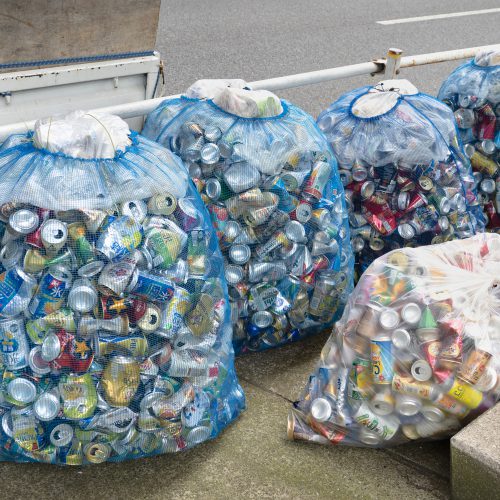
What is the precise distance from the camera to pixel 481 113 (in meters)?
4.13

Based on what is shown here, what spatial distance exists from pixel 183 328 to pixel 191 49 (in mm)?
6072

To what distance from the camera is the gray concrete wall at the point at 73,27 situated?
3496 millimetres

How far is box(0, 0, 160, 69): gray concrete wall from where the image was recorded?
11.5 feet

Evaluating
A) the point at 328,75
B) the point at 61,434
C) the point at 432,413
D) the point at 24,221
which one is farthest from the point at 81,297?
the point at 328,75

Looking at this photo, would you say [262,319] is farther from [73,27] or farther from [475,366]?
[73,27]

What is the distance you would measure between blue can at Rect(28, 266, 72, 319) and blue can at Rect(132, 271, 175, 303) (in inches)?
8.1

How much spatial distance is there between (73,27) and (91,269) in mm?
1684

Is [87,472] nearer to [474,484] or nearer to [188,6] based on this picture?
[474,484]

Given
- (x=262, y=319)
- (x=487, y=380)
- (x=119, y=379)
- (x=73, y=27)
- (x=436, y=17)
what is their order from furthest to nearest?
(x=436, y=17)
(x=73, y=27)
(x=262, y=319)
(x=487, y=380)
(x=119, y=379)

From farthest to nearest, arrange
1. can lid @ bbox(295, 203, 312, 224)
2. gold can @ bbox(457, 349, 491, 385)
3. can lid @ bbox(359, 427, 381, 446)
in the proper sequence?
can lid @ bbox(295, 203, 312, 224), can lid @ bbox(359, 427, 381, 446), gold can @ bbox(457, 349, 491, 385)

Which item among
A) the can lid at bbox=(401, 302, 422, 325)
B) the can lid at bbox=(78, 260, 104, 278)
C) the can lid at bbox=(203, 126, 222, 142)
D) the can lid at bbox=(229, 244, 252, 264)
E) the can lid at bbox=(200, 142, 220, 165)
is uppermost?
the can lid at bbox=(203, 126, 222, 142)

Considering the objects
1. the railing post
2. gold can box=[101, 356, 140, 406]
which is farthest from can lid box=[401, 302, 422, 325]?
the railing post

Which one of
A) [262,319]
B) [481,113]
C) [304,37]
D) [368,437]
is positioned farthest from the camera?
[304,37]

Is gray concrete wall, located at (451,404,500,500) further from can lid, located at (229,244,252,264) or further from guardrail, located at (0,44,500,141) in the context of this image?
guardrail, located at (0,44,500,141)
